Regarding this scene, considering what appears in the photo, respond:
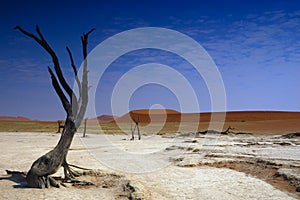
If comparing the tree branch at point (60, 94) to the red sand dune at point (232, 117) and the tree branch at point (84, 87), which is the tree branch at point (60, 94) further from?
the red sand dune at point (232, 117)

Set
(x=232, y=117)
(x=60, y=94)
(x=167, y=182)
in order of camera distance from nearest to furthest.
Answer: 1. (x=60, y=94)
2. (x=167, y=182)
3. (x=232, y=117)

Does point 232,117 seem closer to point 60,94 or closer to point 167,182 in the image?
point 167,182

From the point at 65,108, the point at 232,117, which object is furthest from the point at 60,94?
the point at 232,117

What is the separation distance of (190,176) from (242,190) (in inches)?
106

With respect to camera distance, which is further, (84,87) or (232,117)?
(232,117)

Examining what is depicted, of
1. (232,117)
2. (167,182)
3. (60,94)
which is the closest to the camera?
(60,94)

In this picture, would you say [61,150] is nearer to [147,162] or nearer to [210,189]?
[210,189]

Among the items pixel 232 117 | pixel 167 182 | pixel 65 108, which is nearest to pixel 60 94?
pixel 65 108

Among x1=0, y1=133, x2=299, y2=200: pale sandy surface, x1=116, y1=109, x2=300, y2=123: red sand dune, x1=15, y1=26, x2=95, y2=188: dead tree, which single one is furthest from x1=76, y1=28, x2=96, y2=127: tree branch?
x1=116, y1=109, x2=300, y2=123: red sand dune

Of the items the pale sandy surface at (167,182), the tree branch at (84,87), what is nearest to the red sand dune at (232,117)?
the pale sandy surface at (167,182)

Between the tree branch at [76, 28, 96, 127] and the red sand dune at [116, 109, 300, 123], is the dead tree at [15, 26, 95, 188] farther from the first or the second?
the red sand dune at [116, 109, 300, 123]

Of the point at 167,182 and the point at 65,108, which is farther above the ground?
the point at 65,108

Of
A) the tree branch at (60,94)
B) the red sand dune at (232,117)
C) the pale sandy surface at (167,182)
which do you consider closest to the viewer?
the pale sandy surface at (167,182)

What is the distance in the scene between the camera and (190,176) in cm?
1324
